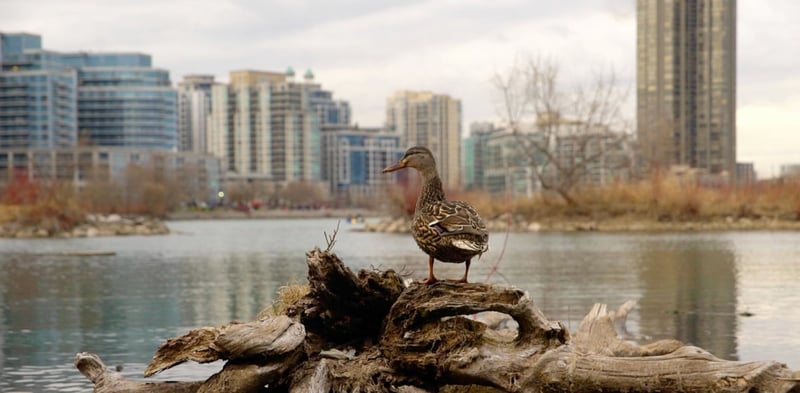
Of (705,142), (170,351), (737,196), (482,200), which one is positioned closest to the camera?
(170,351)

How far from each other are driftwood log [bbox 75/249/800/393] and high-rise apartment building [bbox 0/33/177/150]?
573 feet

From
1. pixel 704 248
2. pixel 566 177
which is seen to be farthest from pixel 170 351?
pixel 566 177

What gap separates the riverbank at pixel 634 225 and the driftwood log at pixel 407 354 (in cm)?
4469

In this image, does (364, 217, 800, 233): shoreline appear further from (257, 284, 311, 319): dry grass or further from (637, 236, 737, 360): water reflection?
(257, 284, 311, 319): dry grass

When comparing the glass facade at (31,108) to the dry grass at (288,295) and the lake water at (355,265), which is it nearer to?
the lake water at (355,265)

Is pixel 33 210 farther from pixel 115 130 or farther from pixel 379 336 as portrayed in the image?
pixel 115 130

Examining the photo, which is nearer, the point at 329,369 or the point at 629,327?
the point at 329,369

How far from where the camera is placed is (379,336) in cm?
872

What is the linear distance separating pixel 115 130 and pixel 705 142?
322 feet

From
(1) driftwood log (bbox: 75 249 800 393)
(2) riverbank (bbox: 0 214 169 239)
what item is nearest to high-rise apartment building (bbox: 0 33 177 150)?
(2) riverbank (bbox: 0 214 169 239)

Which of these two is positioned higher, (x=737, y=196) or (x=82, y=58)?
(x=82, y=58)

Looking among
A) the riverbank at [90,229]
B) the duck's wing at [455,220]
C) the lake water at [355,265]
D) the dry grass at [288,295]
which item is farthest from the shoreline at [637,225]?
the duck's wing at [455,220]

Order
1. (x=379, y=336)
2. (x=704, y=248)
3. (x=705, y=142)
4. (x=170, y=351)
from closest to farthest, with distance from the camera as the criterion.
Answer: (x=170, y=351) < (x=379, y=336) < (x=704, y=248) < (x=705, y=142)

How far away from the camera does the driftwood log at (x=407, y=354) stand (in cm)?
751
